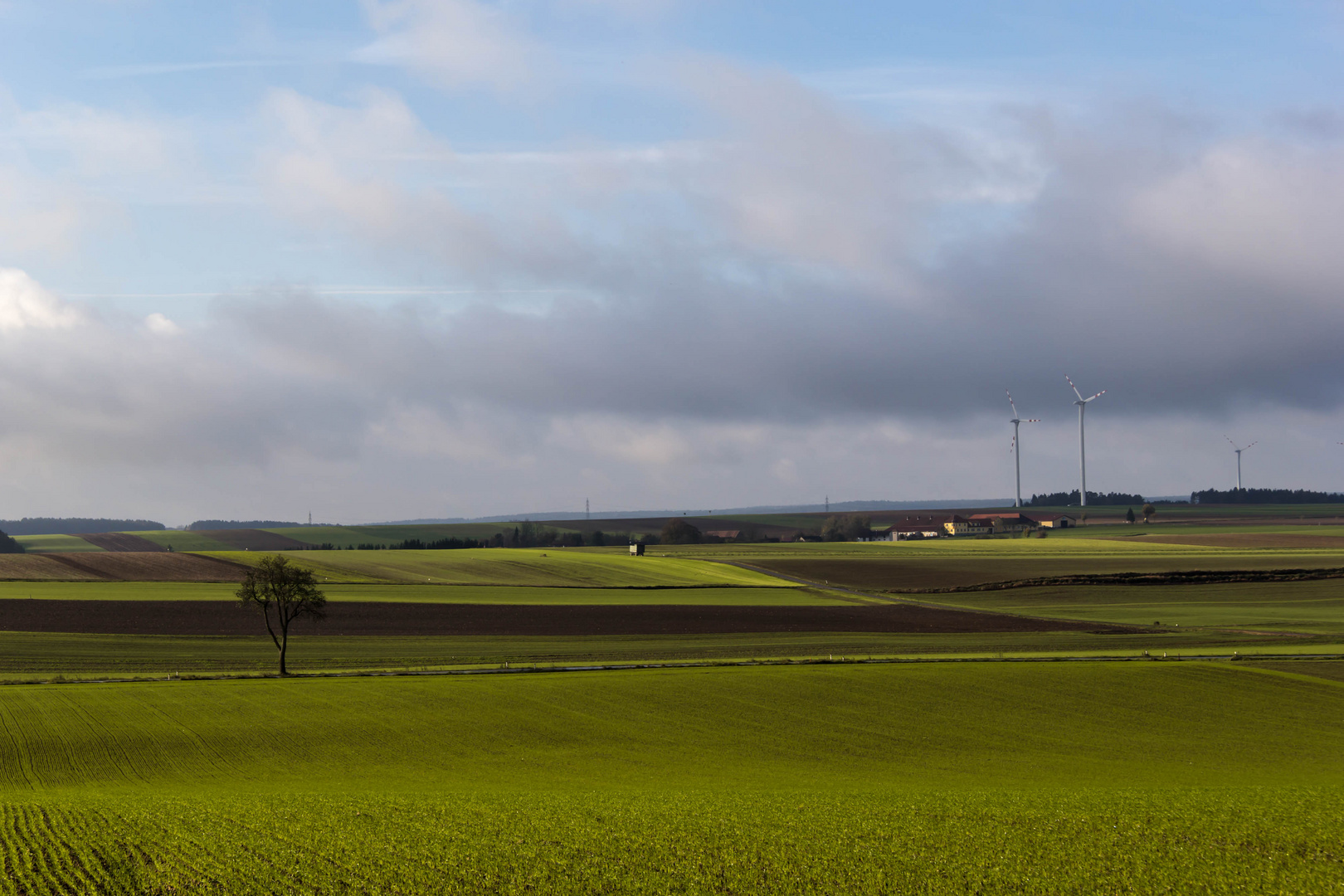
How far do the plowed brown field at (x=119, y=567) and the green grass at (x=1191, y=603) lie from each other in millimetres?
67156

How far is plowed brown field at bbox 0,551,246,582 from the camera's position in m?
83.8

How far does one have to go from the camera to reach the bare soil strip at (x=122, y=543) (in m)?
157

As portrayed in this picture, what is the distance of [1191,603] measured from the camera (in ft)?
273

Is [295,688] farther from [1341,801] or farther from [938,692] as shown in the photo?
[1341,801]

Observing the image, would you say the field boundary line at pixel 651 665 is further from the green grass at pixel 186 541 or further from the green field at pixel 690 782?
the green grass at pixel 186 541

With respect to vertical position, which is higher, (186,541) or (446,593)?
(186,541)

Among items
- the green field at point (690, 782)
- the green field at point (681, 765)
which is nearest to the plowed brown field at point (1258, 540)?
the green field at point (681, 765)

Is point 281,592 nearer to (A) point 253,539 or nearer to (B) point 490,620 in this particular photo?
(B) point 490,620

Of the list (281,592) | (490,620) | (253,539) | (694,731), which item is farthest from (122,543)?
(694,731)

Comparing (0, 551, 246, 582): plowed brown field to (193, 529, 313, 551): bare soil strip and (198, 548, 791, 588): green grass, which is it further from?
(193, 529, 313, 551): bare soil strip

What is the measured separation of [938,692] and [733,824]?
24688 mm

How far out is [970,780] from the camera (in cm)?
2525

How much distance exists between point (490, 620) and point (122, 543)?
127899 mm

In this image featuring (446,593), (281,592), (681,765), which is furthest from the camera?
(446,593)
